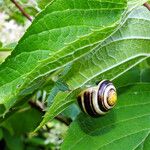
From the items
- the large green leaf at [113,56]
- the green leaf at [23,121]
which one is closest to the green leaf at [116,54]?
the large green leaf at [113,56]

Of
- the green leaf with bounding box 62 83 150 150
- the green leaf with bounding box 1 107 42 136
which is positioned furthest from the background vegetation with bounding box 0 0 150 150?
the green leaf with bounding box 1 107 42 136

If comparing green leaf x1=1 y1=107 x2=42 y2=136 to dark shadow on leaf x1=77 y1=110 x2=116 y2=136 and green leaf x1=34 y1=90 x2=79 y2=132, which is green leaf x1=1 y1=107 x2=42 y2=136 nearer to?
dark shadow on leaf x1=77 y1=110 x2=116 y2=136

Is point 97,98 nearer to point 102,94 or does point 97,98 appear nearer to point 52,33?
point 102,94

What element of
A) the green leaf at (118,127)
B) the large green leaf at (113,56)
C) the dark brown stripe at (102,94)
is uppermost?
the large green leaf at (113,56)

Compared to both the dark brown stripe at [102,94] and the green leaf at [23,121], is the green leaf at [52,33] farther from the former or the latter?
the green leaf at [23,121]

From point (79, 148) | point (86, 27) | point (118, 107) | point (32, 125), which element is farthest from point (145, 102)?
point (32, 125)
